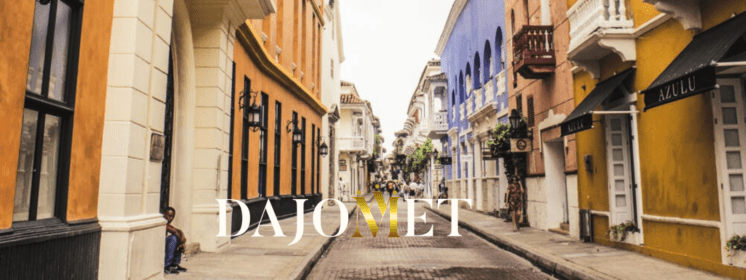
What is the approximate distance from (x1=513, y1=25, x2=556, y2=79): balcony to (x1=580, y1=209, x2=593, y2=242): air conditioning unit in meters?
3.89

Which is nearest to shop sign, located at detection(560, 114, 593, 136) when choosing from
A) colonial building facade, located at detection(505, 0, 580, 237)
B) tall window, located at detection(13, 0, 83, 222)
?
colonial building facade, located at detection(505, 0, 580, 237)

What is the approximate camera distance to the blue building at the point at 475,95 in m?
20.8

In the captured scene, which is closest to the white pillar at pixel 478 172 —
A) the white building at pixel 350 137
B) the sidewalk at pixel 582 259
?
the sidewalk at pixel 582 259

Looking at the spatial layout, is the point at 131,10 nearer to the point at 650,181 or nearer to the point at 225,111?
the point at 225,111

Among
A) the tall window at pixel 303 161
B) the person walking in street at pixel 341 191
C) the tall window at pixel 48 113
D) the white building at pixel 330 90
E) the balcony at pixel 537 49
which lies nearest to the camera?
the tall window at pixel 48 113

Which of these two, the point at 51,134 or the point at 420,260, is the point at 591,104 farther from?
the point at 51,134

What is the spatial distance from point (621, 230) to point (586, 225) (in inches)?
62.5

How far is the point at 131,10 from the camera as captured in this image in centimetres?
624

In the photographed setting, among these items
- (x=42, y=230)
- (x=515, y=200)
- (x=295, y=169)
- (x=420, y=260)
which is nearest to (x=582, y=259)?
(x=420, y=260)

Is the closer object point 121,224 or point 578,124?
point 121,224

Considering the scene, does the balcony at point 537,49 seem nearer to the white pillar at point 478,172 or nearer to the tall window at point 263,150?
the tall window at point 263,150

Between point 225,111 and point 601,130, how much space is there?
7.85 metres

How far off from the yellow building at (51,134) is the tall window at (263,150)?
10.2 m

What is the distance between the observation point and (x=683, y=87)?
692cm
